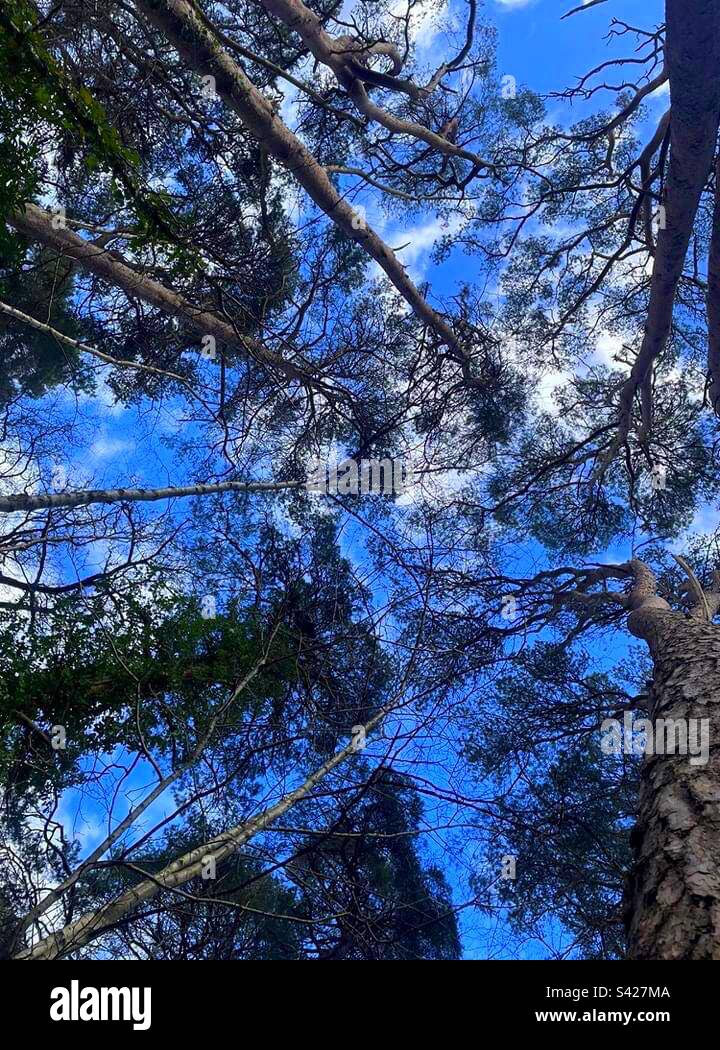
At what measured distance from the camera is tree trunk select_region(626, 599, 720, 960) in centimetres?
200

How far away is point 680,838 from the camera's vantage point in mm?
2445

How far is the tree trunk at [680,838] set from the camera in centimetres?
200

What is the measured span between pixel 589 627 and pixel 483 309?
389 cm
